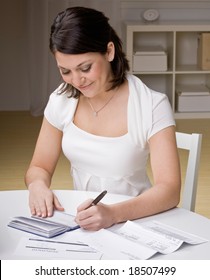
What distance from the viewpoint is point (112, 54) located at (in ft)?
6.97

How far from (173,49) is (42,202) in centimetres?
438

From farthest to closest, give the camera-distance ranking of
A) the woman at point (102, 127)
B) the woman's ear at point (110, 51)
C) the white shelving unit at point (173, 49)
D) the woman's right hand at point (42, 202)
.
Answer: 1. the white shelving unit at point (173, 49)
2. the woman's ear at point (110, 51)
3. the woman at point (102, 127)
4. the woman's right hand at point (42, 202)

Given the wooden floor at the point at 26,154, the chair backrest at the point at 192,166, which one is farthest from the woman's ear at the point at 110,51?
the wooden floor at the point at 26,154

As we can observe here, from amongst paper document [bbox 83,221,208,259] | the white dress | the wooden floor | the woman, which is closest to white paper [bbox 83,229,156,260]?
paper document [bbox 83,221,208,259]

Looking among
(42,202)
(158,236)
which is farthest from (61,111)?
(158,236)

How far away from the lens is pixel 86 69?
2033mm

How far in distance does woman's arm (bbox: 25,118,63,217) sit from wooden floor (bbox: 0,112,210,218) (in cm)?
164

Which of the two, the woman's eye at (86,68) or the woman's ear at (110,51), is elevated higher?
the woman's ear at (110,51)

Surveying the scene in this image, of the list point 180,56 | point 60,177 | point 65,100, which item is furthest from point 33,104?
point 65,100

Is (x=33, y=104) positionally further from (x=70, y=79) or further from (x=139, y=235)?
(x=139, y=235)

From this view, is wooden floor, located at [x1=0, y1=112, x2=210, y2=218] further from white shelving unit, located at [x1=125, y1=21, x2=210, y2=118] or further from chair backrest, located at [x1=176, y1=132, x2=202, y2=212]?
chair backrest, located at [x1=176, y1=132, x2=202, y2=212]

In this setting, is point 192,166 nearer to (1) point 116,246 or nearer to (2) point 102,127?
(2) point 102,127

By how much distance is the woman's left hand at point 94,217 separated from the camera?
176 cm

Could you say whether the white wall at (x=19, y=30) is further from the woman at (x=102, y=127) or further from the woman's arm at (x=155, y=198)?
the woman's arm at (x=155, y=198)
